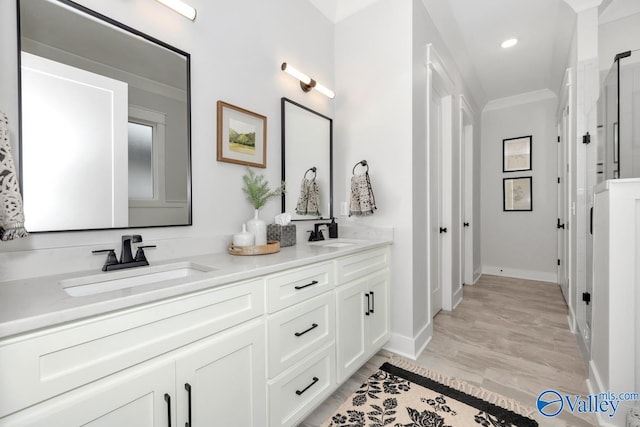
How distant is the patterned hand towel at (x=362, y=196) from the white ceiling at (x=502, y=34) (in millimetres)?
1456

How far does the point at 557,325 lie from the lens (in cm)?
271

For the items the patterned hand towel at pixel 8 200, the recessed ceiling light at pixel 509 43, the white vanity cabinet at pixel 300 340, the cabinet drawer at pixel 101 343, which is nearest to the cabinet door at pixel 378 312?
the white vanity cabinet at pixel 300 340

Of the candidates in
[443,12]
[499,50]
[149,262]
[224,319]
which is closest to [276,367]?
[224,319]

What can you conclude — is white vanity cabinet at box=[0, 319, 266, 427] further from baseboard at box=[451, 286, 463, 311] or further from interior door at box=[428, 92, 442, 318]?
baseboard at box=[451, 286, 463, 311]

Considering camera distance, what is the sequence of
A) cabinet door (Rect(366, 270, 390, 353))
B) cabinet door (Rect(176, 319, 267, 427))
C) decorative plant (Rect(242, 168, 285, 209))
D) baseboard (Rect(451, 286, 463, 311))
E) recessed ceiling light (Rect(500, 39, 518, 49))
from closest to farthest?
cabinet door (Rect(176, 319, 267, 427)) < decorative plant (Rect(242, 168, 285, 209)) < cabinet door (Rect(366, 270, 390, 353)) < recessed ceiling light (Rect(500, 39, 518, 49)) < baseboard (Rect(451, 286, 463, 311))

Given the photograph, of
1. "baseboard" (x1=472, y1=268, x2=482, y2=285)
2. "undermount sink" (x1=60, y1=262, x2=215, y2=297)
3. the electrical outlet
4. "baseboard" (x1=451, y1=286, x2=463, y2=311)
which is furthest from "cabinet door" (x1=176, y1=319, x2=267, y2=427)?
"baseboard" (x1=472, y1=268, x2=482, y2=285)

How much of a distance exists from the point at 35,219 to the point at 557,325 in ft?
12.7

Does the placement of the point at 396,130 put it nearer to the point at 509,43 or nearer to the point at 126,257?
the point at 126,257

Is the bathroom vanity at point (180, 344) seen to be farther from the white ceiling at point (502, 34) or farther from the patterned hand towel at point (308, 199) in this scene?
the white ceiling at point (502, 34)

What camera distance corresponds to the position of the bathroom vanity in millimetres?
670

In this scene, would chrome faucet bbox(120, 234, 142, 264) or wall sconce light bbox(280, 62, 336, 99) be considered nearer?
chrome faucet bbox(120, 234, 142, 264)

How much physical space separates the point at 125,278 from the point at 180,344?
0.44 meters

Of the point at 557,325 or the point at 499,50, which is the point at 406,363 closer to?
the point at 557,325

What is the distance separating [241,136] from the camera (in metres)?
1.74
